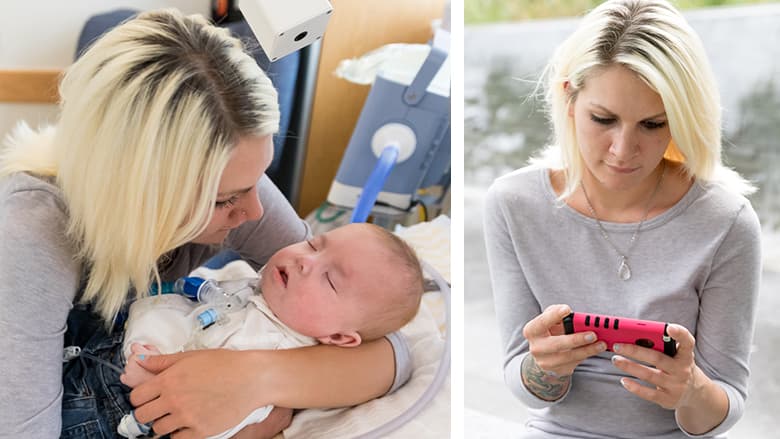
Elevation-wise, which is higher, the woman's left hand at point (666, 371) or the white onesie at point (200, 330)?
the woman's left hand at point (666, 371)

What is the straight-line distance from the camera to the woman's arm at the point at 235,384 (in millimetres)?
799

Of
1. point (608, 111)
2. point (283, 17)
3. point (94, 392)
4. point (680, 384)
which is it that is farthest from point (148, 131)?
point (680, 384)

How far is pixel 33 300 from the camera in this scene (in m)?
0.73

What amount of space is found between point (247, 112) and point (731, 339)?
493 millimetres

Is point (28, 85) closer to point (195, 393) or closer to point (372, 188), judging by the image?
point (372, 188)

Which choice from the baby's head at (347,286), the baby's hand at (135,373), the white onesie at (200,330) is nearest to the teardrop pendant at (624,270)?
the baby's head at (347,286)

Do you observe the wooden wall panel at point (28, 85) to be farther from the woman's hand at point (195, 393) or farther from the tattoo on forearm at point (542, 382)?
the tattoo on forearm at point (542, 382)

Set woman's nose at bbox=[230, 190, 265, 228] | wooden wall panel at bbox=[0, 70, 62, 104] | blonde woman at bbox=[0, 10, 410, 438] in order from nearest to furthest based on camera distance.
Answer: blonde woman at bbox=[0, 10, 410, 438]
woman's nose at bbox=[230, 190, 265, 228]
wooden wall panel at bbox=[0, 70, 62, 104]

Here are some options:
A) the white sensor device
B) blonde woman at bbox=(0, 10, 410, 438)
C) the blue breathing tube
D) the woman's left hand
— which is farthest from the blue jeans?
the woman's left hand

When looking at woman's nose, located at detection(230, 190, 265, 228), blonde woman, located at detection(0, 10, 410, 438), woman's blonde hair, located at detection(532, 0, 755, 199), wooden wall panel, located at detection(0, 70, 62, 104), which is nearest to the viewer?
woman's blonde hair, located at detection(532, 0, 755, 199)

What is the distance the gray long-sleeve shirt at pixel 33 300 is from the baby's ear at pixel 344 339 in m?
0.27

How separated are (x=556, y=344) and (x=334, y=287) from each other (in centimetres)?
27

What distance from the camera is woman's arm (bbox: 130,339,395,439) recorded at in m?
0.80

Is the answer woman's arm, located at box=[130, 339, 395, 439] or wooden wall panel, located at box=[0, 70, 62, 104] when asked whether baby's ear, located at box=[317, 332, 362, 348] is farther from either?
wooden wall panel, located at box=[0, 70, 62, 104]
